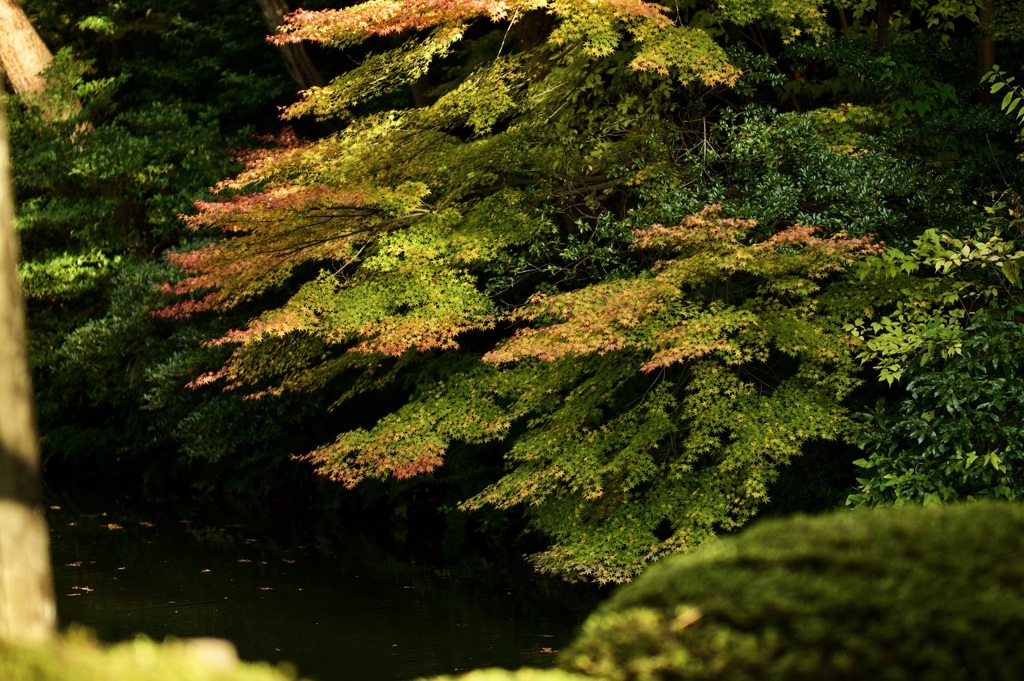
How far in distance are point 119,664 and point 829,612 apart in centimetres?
169

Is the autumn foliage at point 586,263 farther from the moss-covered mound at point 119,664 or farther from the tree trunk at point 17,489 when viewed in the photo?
the moss-covered mound at point 119,664

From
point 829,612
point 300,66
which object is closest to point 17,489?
point 829,612

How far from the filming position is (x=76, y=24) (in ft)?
62.7

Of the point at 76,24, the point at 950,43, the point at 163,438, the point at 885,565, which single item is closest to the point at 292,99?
the point at 76,24

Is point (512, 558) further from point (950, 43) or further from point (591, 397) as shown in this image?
point (950, 43)

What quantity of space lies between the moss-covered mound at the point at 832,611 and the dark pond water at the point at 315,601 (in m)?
5.54

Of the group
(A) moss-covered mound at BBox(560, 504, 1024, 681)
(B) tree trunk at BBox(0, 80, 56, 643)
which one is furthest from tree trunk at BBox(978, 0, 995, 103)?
(B) tree trunk at BBox(0, 80, 56, 643)

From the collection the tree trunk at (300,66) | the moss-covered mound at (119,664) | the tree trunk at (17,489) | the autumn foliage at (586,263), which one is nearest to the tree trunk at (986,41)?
the autumn foliage at (586,263)

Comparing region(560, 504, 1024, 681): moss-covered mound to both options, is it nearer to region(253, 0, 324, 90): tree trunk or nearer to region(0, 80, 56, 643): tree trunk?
region(0, 80, 56, 643): tree trunk

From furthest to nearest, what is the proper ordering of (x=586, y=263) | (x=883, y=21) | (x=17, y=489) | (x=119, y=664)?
(x=883, y=21)
(x=586, y=263)
(x=17, y=489)
(x=119, y=664)

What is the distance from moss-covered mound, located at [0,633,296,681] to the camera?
2504 millimetres

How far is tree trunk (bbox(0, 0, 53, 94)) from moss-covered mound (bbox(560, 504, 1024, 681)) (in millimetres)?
16221

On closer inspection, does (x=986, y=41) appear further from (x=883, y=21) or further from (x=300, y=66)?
(x=300, y=66)

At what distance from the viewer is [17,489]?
307 centimetres
